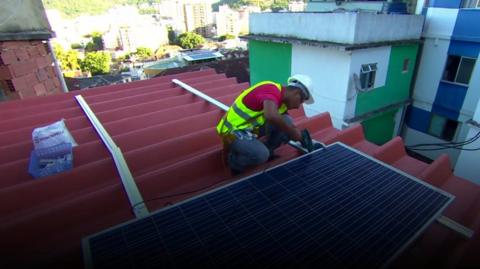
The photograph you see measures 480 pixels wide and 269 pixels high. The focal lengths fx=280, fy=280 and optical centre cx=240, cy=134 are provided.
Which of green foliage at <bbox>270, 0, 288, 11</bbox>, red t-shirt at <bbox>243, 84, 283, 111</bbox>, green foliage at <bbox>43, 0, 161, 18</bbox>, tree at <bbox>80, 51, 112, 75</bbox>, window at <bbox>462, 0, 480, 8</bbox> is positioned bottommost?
tree at <bbox>80, 51, 112, 75</bbox>

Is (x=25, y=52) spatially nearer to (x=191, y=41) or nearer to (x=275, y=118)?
(x=275, y=118)

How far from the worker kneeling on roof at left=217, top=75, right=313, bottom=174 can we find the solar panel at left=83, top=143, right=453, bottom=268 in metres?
0.45

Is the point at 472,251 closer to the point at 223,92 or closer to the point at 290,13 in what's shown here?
the point at 223,92

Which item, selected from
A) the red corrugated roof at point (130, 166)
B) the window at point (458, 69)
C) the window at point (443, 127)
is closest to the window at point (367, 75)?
the window at point (458, 69)

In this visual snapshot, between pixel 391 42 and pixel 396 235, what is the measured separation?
13.2 meters

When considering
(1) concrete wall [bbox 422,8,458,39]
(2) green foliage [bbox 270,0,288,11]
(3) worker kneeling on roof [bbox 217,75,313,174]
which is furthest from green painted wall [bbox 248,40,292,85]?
(2) green foliage [bbox 270,0,288,11]

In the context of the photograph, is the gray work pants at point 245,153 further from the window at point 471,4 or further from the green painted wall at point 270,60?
the window at point 471,4

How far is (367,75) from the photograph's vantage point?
12.9m

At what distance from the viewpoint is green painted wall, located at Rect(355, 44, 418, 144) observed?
13750 millimetres

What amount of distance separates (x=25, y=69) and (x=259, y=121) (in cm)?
746

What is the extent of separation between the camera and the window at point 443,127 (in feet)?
48.1

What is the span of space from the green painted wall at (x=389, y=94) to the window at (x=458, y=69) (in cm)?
156

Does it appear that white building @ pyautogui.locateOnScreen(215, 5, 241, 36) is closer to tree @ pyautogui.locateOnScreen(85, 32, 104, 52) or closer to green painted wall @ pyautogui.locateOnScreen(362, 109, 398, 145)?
tree @ pyautogui.locateOnScreen(85, 32, 104, 52)

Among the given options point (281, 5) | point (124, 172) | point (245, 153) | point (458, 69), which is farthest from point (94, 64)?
point (281, 5)
